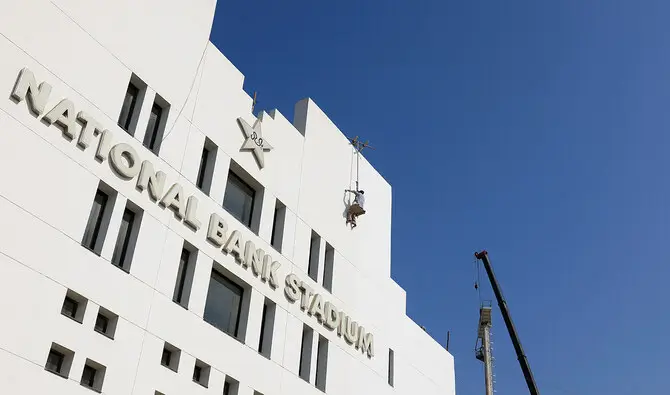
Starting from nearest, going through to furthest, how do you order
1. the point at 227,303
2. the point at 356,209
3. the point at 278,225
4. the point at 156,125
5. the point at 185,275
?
the point at 185,275, the point at 156,125, the point at 227,303, the point at 278,225, the point at 356,209

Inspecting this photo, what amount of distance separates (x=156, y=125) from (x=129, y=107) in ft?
4.21

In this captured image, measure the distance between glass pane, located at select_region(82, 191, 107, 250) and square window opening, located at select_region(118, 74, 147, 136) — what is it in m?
2.75

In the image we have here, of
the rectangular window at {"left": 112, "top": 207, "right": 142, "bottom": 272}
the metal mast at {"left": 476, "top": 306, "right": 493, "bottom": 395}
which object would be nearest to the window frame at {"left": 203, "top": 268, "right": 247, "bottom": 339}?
the rectangular window at {"left": 112, "top": 207, "right": 142, "bottom": 272}

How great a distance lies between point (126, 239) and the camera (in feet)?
80.9

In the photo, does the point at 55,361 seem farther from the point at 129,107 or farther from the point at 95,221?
the point at 129,107

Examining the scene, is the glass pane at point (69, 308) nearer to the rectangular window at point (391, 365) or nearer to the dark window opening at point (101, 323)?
the dark window opening at point (101, 323)

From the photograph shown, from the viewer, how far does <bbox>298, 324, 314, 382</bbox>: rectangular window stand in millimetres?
30828

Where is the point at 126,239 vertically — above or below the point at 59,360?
above

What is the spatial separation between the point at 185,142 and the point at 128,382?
9.57m

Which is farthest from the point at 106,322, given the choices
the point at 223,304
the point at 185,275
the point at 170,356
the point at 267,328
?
the point at 267,328

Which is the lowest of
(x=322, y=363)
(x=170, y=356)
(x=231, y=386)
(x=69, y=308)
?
(x=231, y=386)

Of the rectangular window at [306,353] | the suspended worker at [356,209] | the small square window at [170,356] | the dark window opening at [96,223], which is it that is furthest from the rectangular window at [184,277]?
the suspended worker at [356,209]

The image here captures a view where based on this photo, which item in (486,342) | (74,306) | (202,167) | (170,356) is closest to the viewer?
(74,306)

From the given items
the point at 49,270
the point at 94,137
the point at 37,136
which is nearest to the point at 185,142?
the point at 94,137
